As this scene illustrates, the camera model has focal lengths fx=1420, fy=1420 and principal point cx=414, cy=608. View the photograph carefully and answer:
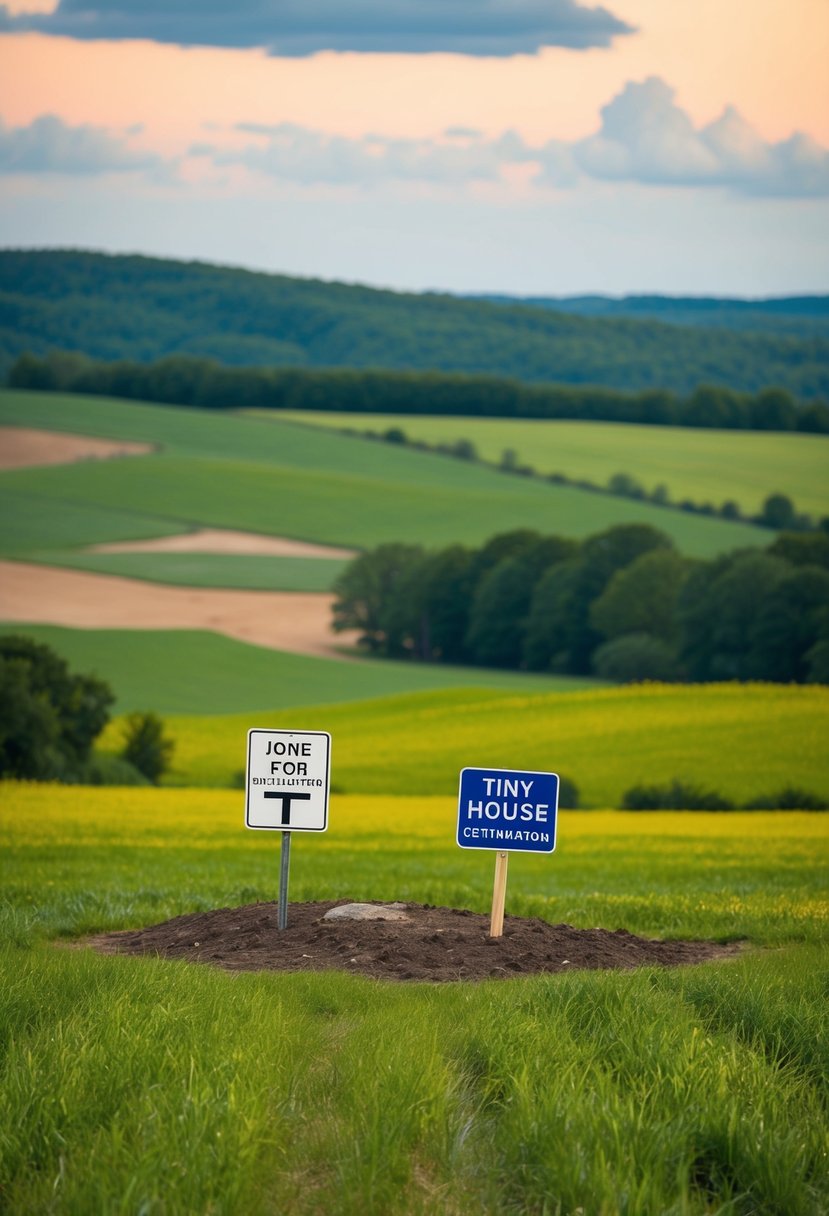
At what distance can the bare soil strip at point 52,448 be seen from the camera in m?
108

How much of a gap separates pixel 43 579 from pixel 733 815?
5738 centimetres

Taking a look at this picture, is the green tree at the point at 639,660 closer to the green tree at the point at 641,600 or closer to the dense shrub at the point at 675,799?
the green tree at the point at 641,600

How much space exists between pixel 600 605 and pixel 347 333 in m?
110

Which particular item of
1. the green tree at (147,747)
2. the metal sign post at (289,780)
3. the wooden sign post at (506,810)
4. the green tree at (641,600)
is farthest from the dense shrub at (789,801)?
the green tree at (641,600)

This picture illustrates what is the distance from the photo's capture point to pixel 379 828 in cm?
2381

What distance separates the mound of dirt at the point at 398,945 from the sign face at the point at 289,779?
0.81 metres

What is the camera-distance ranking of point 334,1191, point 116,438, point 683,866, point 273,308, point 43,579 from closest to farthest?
1. point 334,1191
2. point 683,866
3. point 43,579
4. point 116,438
5. point 273,308

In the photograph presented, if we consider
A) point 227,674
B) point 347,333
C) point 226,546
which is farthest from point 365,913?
point 347,333

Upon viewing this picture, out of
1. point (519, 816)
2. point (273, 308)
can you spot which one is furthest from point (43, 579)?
point (273, 308)

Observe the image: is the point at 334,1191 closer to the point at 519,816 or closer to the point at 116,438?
the point at 519,816

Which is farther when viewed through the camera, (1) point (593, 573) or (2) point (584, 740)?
(1) point (593, 573)

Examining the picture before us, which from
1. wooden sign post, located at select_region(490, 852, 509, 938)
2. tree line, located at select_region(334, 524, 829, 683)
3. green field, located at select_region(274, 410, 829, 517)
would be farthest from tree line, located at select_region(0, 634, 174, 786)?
green field, located at select_region(274, 410, 829, 517)

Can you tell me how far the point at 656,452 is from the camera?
125 m

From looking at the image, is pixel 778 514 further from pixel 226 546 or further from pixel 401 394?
pixel 401 394
